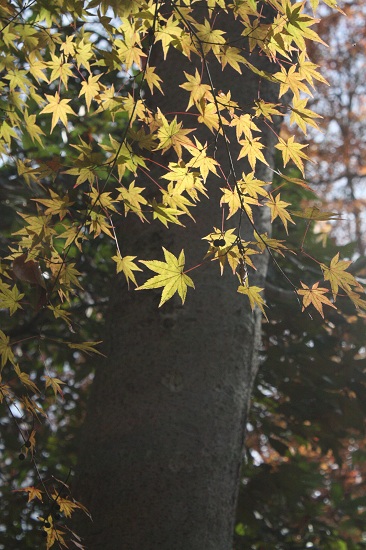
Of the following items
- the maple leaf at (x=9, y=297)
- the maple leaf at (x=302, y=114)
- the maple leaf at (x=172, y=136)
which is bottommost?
the maple leaf at (x=9, y=297)

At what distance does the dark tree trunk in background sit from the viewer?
1620 millimetres

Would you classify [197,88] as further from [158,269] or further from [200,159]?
[158,269]

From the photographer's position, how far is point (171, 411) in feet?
5.58

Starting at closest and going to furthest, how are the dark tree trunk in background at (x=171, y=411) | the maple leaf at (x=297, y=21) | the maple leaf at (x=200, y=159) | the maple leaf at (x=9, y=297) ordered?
1. the maple leaf at (x=297, y=21)
2. the maple leaf at (x=200, y=159)
3. the maple leaf at (x=9, y=297)
4. the dark tree trunk in background at (x=171, y=411)

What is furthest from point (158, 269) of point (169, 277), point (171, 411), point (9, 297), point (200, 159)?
point (171, 411)

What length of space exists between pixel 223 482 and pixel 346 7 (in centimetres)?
839

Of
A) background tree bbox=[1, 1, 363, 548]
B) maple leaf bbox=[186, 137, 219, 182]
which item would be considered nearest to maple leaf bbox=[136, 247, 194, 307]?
background tree bbox=[1, 1, 363, 548]

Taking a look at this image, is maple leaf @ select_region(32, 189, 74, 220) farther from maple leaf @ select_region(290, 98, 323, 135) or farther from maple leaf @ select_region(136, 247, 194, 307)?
maple leaf @ select_region(290, 98, 323, 135)

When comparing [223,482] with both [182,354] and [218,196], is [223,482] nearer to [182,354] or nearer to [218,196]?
[182,354]

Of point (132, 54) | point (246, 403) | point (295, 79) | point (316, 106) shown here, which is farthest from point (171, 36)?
point (316, 106)

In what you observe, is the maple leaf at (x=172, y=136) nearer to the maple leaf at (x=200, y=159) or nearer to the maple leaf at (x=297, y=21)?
the maple leaf at (x=200, y=159)

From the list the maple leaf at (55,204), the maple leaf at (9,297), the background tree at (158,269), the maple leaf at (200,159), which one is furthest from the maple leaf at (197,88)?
the maple leaf at (9,297)

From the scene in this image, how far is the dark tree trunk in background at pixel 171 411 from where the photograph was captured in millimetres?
1620

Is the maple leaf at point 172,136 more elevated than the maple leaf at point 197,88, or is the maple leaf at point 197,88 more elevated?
the maple leaf at point 197,88
